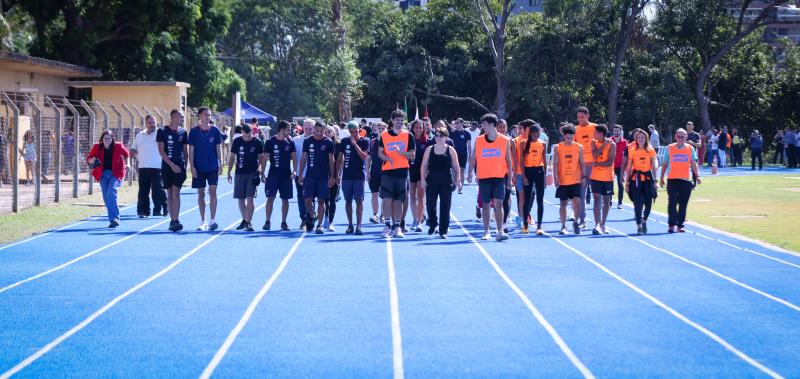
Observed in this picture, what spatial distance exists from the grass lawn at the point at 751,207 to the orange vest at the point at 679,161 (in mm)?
1414

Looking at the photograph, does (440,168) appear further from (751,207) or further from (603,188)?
(751,207)

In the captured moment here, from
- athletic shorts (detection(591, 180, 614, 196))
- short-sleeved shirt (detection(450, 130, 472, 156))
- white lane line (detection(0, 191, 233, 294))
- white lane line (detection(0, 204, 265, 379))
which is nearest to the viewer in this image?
white lane line (detection(0, 204, 265, 379))

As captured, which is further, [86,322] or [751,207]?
[751,207]

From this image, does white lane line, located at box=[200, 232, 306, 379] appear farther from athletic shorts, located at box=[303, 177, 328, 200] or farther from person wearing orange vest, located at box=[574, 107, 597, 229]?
person wearing orange vest, located at box=[574, 107, 597, 229]

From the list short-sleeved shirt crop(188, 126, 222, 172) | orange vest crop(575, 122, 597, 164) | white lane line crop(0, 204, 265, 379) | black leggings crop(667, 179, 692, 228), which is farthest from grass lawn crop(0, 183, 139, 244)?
black leggings crop(667, 179, 692, 228)

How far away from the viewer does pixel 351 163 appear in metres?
17.2

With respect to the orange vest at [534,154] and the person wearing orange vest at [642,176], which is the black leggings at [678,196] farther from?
the orange vest at [534,154]

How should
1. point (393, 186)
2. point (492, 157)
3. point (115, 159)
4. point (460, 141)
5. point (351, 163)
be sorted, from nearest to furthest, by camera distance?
1. point (492, 157)
2. point (393, 186)
3. point (351, 163)
4. point (115, 159)
5. point (460, 141)

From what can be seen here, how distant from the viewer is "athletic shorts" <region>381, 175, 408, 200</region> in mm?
16438

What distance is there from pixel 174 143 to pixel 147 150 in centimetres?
162

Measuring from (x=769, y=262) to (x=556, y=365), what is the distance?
7159 mm

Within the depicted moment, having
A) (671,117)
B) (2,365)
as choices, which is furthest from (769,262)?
(671,117)

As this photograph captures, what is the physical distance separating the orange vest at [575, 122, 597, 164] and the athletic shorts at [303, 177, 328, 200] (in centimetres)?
427

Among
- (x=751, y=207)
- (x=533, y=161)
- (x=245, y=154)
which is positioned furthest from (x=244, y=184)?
(x=751, y=207)
